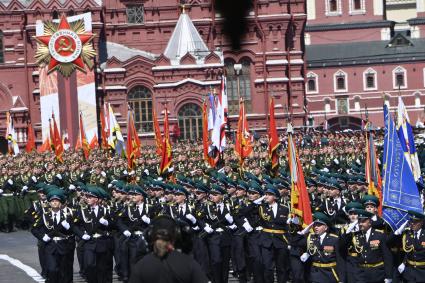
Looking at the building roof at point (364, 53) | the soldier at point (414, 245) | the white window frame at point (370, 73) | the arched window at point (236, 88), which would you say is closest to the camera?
the soldier at point (414, 245)

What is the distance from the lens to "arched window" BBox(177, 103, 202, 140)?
53.7 m

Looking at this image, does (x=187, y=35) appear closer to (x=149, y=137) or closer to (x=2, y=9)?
(x=149, y=137)

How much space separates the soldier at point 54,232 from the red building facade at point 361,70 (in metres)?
67.0

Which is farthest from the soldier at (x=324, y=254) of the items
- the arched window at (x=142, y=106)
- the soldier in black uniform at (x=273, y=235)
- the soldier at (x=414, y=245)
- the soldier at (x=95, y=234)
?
the arched window at (x=142, y=106)

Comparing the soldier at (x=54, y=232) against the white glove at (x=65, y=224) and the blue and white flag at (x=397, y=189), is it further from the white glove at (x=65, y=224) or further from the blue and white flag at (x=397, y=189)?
the blue and white flag at (x=397, y=189)

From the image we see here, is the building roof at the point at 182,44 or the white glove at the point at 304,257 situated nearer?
the white glove at the point at 304,257

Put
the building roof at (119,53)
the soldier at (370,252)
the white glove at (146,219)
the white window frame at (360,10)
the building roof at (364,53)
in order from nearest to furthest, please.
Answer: the soldier at (370,252) < the white glove at (146,219) < the building roof at (119,53) < the building roof at (364,53) < the white window frame at (360,10)

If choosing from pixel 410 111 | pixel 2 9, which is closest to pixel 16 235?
pixel 2 9

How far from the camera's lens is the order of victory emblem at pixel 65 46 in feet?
169

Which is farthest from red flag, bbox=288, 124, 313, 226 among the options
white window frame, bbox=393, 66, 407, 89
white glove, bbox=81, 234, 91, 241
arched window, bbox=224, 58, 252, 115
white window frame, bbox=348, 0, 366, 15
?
white window frame, bbox=348, 0, 366, 15

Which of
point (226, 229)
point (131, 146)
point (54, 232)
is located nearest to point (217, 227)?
point (226, 229)

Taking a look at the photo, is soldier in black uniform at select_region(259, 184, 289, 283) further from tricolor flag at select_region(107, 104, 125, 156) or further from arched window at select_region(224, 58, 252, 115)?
arched window at select_region(224, 58, 252, 115)

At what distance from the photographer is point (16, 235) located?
2828 cm

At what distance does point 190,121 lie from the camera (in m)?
54.0
